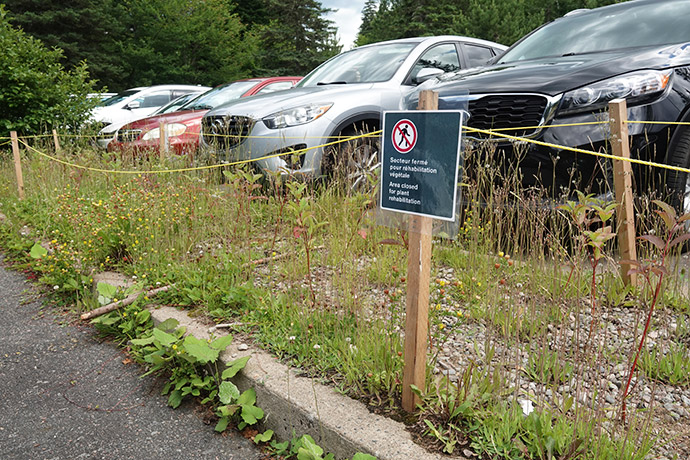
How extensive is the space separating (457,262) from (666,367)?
1519 millimetres

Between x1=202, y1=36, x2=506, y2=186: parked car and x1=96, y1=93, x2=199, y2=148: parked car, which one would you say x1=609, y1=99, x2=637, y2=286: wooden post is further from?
x1=96, y1=93, x2=199, y2=148: parked car

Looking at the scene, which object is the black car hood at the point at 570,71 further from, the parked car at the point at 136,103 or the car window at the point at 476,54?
the parked car at the point at 136,103

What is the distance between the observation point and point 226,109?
6180 mm

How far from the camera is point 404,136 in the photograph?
6.85 ft

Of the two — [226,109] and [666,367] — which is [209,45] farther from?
[666,367]

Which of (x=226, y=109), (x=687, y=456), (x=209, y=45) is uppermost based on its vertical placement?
(x=209, y=45)

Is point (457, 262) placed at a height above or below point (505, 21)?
below

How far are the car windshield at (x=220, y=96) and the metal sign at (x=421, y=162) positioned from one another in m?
7.66

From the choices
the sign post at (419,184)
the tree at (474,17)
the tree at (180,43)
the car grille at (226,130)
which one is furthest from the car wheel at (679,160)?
the tree at (180,43)

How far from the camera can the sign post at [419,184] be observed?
1.95 m

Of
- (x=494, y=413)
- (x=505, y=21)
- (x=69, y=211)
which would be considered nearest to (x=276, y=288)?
(x=494, y=413)

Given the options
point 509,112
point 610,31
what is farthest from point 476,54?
point 509,112

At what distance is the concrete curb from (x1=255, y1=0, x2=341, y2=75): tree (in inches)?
1341

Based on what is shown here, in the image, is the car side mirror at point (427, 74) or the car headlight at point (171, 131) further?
the car headlight at point (171, 131)
